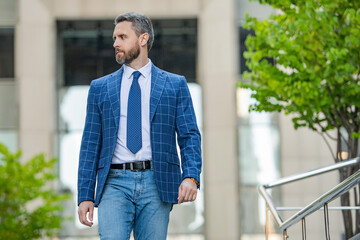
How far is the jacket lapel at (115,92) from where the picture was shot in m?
4.75

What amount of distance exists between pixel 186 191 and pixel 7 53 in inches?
745

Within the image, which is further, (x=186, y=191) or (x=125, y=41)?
(x=125, y=41)

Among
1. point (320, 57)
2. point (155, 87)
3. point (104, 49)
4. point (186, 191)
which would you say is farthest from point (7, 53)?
point (186, 191)

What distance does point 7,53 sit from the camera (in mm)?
Result: 22531

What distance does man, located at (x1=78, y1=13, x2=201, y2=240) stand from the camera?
4.58 meters

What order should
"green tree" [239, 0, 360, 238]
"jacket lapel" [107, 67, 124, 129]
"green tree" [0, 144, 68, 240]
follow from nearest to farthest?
"jacket lapel" [107, 67, 124, 129] < "green tree" [239, 0, 360, 238] < "green tree" [0, 144, 68, 240]

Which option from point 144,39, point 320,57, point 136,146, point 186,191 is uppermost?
point 320,57

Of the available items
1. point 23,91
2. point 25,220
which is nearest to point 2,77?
point 23,91

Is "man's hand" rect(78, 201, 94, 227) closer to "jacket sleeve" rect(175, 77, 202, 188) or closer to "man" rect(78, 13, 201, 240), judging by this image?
"man" rect(78, 13, 201, 240)

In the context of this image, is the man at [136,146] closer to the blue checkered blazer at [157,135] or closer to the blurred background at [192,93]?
the blue checkered blazer at [157,135]

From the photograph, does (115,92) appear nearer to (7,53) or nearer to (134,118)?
(134,118)

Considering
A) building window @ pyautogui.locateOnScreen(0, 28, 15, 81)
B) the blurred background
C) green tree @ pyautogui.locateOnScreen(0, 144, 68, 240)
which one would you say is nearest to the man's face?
green tree @ pyautogui.locateOnScreen(0, 144, 68, 240)

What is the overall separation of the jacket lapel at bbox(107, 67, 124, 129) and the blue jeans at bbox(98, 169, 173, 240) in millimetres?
365

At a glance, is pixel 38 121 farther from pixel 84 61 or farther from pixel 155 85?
pixel 155 85
